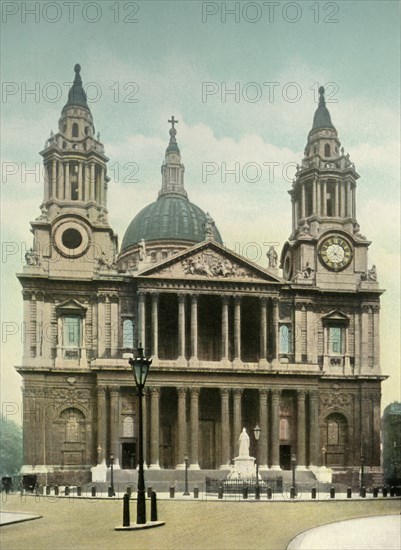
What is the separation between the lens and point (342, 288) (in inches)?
2744

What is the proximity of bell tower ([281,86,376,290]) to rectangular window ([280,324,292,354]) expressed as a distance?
3.55 metres

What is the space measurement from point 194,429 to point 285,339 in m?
9.97

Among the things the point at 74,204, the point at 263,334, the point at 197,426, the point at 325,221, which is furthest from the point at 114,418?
the point at 325,221

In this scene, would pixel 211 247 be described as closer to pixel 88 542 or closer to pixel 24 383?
pixel 24 383

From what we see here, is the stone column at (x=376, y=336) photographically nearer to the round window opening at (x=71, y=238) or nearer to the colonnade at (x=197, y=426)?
the colonnade at (x=197, y=426)

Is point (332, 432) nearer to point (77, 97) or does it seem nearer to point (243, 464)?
point (243, 464)

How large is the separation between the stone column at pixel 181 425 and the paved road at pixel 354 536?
3132 cm

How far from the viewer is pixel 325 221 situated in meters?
71.1

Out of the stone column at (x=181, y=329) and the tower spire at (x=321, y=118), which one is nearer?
the stone column at (x=181, y=329)

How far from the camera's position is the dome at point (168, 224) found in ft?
267

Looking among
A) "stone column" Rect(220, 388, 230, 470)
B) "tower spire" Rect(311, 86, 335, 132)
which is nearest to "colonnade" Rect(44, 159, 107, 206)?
"tower spire" Rect(311, 86, 335, 132)

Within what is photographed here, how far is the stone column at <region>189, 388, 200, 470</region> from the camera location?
62.0m

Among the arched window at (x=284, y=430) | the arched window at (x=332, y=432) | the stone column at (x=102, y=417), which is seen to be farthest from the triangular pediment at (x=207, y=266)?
the arched window at (x=332, y=432)

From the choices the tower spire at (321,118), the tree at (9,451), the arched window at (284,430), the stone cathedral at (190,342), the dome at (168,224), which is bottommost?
the tree at (9,451)
